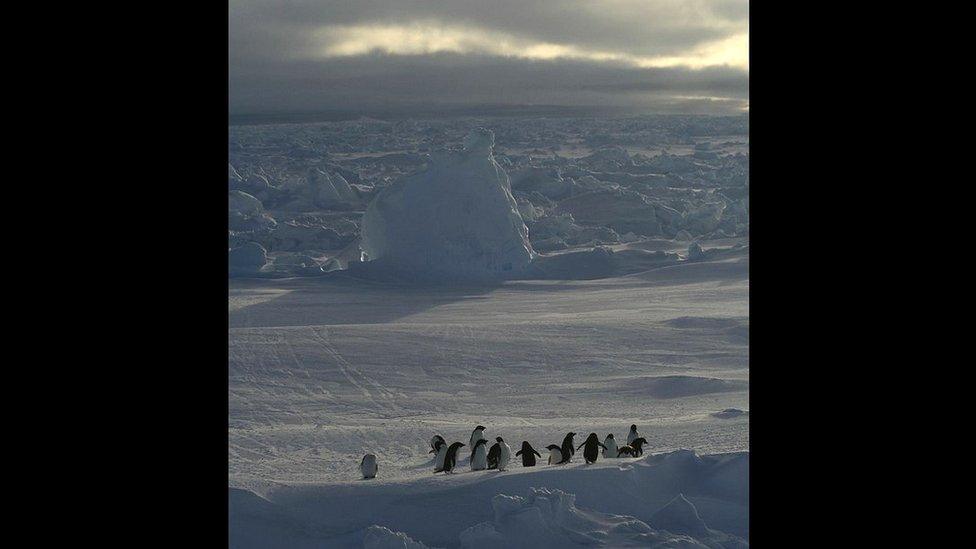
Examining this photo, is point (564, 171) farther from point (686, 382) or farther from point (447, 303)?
point (686, 382)

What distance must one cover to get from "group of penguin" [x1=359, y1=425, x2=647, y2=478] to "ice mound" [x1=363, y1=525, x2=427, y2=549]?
68.9 inches

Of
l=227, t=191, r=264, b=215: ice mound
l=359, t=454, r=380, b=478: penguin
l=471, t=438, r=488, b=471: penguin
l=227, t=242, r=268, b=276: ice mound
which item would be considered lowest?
l=471, t=438, r=488, b=471: penguin

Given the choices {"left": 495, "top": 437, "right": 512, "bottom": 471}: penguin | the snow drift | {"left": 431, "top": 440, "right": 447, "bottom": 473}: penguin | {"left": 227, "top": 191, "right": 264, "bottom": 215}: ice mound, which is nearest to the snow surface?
the snow drift

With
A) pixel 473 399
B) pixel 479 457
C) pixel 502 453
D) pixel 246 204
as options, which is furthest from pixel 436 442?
pixel 246 204

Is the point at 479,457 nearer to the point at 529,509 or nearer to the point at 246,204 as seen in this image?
the point at 529,509

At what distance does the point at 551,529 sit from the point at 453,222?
52.3 feet

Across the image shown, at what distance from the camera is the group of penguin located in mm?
7070

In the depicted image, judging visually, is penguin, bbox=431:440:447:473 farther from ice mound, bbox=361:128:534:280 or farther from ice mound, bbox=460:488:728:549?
ice mound, bbox=361:128:534:280

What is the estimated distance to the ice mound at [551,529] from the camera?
16.9 ft

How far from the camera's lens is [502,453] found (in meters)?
7.36
